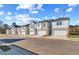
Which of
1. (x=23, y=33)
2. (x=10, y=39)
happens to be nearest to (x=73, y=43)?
(x=23, y=33)

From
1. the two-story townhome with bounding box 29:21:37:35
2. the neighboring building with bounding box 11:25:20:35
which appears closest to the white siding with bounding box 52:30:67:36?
the two-story townhome with bounding box 29:21:37:35

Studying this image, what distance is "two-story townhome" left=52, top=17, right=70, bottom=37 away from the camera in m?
2.60

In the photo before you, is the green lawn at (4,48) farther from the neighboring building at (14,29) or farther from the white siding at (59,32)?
the white siding at (59,32)

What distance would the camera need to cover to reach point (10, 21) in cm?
260

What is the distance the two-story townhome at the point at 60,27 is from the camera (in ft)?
8.54

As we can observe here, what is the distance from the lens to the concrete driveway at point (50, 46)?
260 cm

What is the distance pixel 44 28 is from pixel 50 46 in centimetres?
25

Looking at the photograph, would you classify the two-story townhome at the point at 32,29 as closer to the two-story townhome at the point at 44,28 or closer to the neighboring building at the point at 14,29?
the two-story townhome at the point at 44,28

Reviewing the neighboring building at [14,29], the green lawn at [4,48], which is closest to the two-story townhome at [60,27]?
the neighboring building at [14,29]

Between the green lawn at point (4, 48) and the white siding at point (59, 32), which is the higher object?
the white siding at point (59, 32)

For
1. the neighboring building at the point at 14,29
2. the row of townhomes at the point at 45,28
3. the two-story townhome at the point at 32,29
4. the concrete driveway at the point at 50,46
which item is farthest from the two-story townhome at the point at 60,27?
the neighboring building at the point at 14,29
